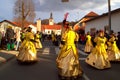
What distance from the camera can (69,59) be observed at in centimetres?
1110

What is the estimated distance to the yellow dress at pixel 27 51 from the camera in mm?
15227

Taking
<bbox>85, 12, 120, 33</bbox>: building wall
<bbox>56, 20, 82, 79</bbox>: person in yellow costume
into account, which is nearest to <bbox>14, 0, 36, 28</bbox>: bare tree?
<bbox>85, 12, 120, 33</bbox>: building wall

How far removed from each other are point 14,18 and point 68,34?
192 feet

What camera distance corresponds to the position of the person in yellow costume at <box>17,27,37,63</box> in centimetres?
1523

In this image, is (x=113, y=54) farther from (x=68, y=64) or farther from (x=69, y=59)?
(x=68, y=64)

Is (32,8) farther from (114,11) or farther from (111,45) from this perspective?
(111,45)

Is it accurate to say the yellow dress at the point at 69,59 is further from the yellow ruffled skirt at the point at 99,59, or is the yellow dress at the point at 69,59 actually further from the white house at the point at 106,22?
the white house at the point at 106,22

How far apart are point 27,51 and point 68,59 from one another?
4.73 meters

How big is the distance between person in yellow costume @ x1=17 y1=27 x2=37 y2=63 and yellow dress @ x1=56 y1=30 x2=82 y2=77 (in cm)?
413

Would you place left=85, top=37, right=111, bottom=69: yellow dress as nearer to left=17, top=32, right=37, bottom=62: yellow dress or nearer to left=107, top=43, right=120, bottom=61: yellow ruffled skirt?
left=107, top=43, right=120, bottom=61: yellow ruffled skirt

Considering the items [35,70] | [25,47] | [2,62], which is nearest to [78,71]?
[35,70]

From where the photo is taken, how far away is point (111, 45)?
1708 centimetres

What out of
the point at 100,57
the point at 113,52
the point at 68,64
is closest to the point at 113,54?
the point at 113,52

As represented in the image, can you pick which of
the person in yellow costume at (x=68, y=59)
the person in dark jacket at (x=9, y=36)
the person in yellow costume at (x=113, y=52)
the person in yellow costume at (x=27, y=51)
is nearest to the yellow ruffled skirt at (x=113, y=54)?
the person in yellow costume at (x=113, y=52)
